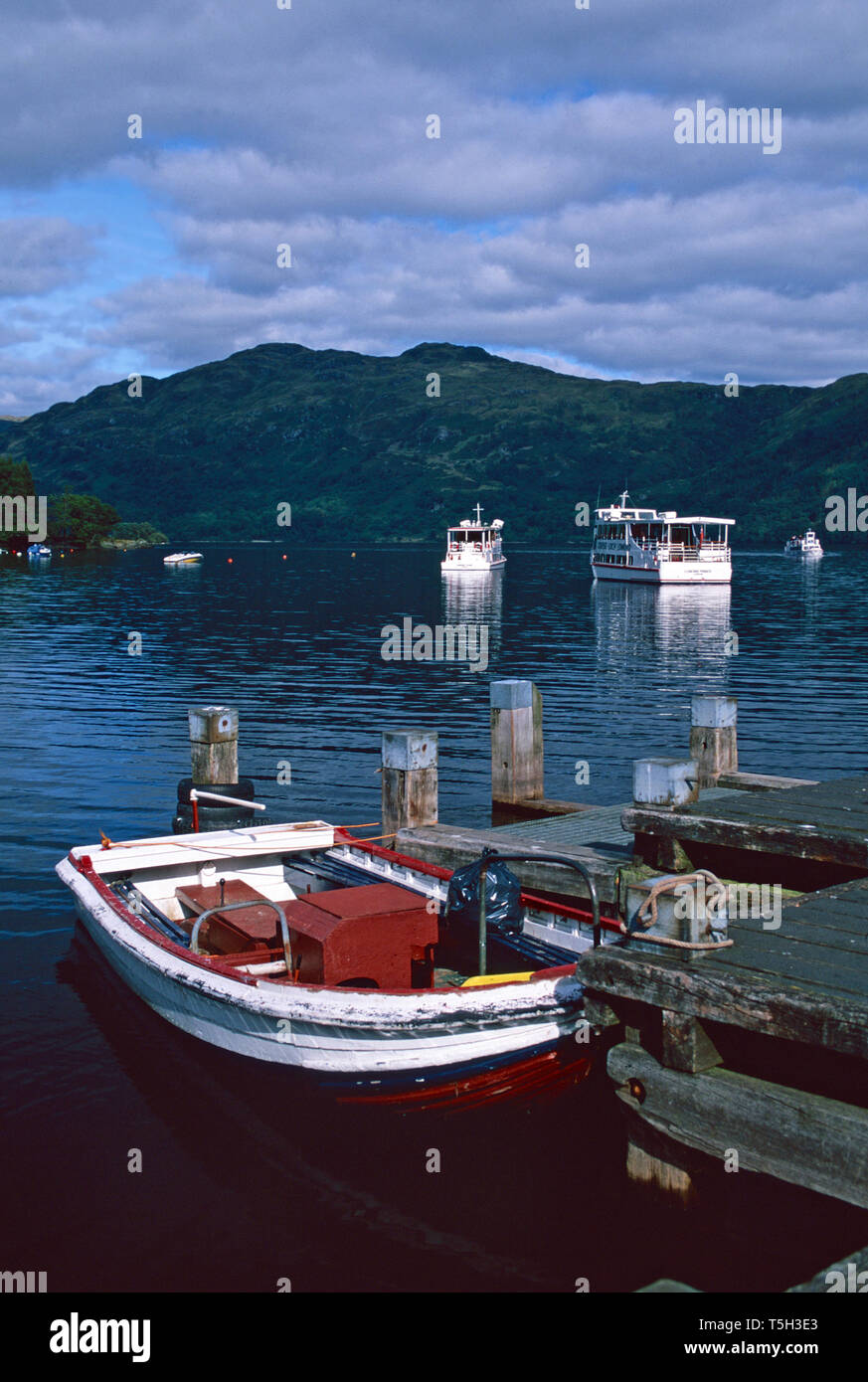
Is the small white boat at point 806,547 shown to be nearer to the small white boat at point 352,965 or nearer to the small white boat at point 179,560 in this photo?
the small white boat at point 179,560

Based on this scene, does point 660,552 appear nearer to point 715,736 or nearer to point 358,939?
point 715,736

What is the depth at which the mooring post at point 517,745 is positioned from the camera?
17859 mm

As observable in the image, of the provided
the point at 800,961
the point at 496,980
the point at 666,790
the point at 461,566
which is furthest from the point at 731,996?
the point at 461,566

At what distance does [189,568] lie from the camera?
142875 mm

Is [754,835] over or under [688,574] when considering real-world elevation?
under

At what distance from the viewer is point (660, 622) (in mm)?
74188

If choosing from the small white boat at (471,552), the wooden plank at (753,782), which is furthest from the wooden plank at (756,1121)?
the small white boat at (471,552)

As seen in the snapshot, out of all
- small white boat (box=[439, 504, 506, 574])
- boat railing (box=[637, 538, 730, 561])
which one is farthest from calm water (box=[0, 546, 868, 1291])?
small white boat (box=[439, 504, 506, 574])

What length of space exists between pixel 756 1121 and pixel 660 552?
354ft

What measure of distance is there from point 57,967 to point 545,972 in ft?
22.8

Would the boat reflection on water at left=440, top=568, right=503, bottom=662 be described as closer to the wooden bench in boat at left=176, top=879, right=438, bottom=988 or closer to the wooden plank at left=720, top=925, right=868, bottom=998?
the wooden bench in boat at left=176, top=879, right=438, bottom=988
